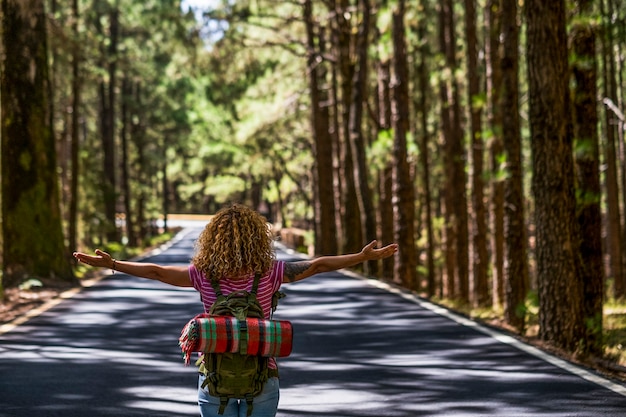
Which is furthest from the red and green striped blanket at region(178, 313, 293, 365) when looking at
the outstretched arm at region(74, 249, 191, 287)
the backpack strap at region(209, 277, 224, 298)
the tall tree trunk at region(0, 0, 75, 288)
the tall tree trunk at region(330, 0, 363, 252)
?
the tall tree trunk at region(330, 0, 363, 252)

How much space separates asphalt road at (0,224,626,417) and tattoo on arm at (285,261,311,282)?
285 centimetres

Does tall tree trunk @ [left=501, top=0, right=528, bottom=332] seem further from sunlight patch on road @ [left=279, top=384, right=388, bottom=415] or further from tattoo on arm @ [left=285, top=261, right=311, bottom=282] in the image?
tattoo on arm @ [left=285, top=261, right=311, bottom=282]

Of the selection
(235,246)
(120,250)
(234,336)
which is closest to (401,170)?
(120,250)

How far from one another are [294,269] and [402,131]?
23975 mm

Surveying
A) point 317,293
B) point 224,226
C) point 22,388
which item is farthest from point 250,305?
point 317,293

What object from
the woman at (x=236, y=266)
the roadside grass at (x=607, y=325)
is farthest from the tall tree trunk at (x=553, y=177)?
the woman at (x=236, y=266)

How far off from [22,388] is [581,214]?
27.2 feet

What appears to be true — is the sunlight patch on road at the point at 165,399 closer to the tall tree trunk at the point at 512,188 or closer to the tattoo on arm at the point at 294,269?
the tattoo on arm at the point at 294,269

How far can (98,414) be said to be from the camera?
28.0 feet

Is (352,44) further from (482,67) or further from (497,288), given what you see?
(497,288)

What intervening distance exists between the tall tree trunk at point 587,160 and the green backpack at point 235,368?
31.7 ft

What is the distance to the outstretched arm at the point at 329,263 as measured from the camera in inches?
230

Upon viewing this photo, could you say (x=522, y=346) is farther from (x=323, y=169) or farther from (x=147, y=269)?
(x=323, y=169)

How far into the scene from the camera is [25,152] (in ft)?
68.1
